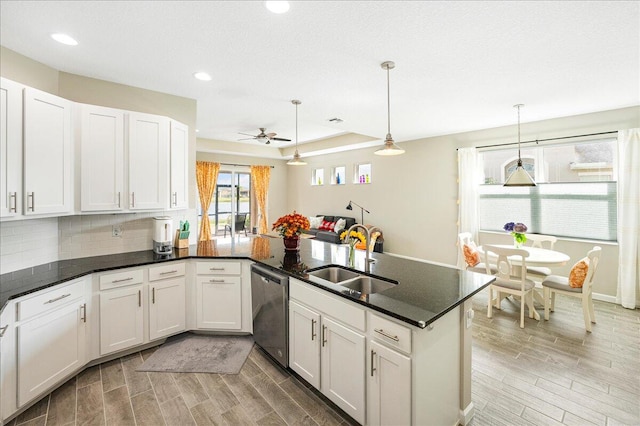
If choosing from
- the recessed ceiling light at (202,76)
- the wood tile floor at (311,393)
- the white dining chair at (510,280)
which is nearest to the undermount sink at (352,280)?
the wood tile floor at (311,393)

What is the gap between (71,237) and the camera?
285 cm

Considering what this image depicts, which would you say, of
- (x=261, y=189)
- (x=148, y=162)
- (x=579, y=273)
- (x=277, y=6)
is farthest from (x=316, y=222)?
(x=277, y=6)

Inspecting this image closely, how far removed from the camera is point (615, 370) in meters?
2.52

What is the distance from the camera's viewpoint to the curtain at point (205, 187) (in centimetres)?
782

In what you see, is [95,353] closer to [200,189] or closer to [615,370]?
[615,370]

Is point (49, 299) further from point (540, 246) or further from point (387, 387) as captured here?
point (540, 246)

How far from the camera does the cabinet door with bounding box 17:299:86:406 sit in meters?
1.96

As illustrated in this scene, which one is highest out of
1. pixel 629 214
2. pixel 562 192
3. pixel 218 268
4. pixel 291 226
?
pixel 562 192

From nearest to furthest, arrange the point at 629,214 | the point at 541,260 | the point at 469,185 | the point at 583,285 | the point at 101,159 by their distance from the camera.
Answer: the point at 101,159
the point at 583,285
the point at 541,260
the point at 629,214
the point at 469,185

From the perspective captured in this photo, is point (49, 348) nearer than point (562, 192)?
Yes

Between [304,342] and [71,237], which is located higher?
[71,237]

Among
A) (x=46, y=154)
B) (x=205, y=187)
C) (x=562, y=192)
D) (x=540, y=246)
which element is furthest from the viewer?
(x=205, y=187)

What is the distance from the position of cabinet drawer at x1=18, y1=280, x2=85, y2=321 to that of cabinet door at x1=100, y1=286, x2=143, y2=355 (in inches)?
8.3

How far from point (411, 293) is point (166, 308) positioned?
2.39 meters
